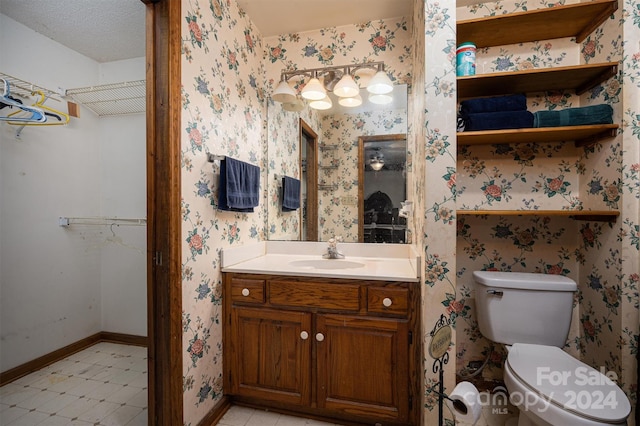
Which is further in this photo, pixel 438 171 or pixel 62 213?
pixel 62 213

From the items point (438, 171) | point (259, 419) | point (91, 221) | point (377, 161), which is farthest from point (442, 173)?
point (91, 221)

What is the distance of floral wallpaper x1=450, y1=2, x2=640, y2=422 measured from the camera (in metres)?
1.38


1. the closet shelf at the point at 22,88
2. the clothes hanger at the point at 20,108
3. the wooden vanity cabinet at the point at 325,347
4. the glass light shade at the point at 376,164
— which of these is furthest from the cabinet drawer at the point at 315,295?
the closet shelf at the point at 22,88

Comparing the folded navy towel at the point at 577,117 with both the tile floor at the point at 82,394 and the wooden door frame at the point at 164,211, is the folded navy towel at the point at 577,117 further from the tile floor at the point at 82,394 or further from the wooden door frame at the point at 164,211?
the tile floor at the point at 82,394

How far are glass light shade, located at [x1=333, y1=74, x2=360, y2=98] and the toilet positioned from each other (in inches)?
55.9

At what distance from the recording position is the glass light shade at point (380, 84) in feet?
6.15

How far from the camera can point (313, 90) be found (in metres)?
1.96

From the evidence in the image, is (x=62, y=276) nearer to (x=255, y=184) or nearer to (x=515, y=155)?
(x=255, y=184)

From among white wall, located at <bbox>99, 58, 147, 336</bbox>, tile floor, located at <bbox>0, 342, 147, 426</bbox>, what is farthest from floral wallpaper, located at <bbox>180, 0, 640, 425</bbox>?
white wall, located at <bbox>99, 58, 147, 336</bbox>

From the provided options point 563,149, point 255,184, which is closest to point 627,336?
point 563,149

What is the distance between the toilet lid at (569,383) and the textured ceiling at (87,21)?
2.90 meters

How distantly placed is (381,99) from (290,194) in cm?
94

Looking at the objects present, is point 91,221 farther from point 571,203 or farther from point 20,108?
point 571,203

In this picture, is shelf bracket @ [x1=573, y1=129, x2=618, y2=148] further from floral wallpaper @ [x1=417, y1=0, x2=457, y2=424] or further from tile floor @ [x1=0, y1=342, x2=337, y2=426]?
tile floor @ [x1=0, y1=342, x2=337, y2=426]
